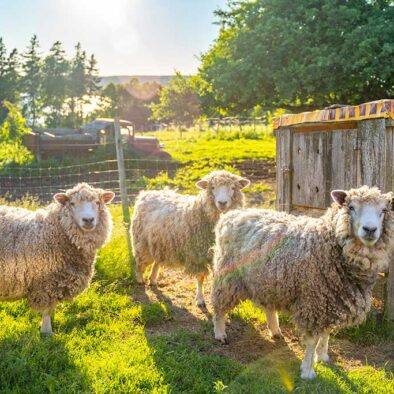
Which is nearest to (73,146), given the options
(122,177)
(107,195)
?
(122,177)

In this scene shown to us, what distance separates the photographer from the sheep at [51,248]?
4344mm

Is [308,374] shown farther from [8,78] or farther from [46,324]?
[8,78]

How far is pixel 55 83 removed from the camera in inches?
2249

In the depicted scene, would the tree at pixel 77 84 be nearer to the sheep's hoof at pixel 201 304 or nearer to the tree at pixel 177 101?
the tree at pixel 177 101

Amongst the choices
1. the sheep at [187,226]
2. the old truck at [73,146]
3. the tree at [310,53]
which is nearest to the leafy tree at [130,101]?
the old truck at [73,146]

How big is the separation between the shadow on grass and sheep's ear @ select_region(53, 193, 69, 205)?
1.29 meters

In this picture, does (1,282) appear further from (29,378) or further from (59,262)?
(29,378)

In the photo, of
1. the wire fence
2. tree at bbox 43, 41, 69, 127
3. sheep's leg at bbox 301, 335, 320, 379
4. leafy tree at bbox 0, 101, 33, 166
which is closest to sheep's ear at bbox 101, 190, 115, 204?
sheep's leg at bbox 301, 335, 320, 379

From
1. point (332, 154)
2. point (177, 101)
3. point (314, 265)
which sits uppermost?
point (177, 101)

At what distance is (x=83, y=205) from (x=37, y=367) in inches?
61.7

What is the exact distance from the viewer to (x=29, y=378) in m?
3.48

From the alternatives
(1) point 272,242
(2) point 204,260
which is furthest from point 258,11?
(1) point 272,242

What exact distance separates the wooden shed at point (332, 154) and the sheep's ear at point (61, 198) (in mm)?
3084

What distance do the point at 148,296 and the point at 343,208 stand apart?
9.72ft
